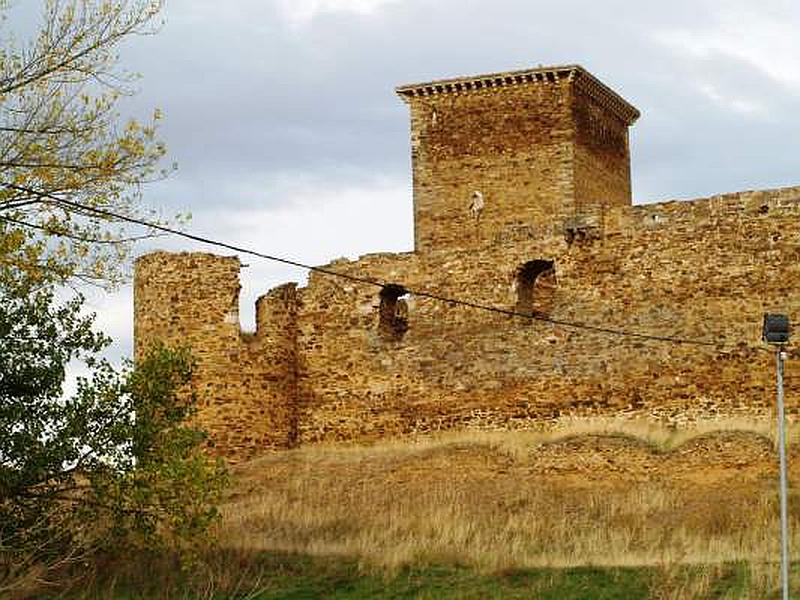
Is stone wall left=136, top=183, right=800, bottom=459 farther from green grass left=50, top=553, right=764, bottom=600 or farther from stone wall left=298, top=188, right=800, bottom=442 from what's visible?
green grass left=50, top=553, right=764, bottom=600

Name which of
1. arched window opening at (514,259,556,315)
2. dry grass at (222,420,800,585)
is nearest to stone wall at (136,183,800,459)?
arched window opening at (514,259,556,315)

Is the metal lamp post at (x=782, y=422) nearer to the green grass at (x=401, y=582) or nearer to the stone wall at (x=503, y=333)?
the green grass at (x=401, y=582)

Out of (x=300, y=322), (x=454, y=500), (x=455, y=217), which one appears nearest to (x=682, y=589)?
(x=454, y=500)

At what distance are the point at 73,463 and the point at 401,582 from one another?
406 cm

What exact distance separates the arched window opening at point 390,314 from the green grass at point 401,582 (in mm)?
9869

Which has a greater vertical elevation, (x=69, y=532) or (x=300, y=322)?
(x=300, y=322)

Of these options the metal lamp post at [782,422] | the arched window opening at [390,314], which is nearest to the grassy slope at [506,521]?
the metal lamp post at [782,422]

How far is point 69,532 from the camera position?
60.6 feet

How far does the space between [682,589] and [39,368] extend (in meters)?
7.62

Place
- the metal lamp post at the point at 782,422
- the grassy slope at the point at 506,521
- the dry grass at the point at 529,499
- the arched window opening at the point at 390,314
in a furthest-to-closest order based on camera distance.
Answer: the arched window opening at the point at 390,314 → the dry grass at the point at 529,499 → the grassy slope at the point at 506,521 → the metal lamp post at the point at 782,422

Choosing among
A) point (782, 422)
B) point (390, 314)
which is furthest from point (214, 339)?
point (782, 422)

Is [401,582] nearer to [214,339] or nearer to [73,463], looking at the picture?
[73,463]

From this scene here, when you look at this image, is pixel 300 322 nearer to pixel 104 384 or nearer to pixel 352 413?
pixel 352 413

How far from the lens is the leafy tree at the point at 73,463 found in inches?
709
